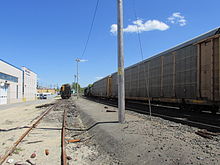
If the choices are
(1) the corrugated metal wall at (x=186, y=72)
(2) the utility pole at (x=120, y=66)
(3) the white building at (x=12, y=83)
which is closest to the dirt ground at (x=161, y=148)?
(2) the utility pole at (x=120, y=66)

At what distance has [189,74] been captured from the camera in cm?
1046

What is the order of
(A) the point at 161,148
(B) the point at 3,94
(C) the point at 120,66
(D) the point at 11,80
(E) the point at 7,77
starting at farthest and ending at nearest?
(D) the point at 11,80
(E) the point at 7,77
(B) the point at 3,94
(C) the point at 120,66
(A) the point at 161,148

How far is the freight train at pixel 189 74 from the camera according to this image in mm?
8750

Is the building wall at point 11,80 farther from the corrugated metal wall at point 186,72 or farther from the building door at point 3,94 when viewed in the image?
the corrugated metal wall at point 186,72

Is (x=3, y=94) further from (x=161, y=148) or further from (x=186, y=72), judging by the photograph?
(x=161, y=148)

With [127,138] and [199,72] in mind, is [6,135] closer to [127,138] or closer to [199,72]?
[127,138]

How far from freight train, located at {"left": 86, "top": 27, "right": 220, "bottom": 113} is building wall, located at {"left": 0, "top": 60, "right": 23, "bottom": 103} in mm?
27187

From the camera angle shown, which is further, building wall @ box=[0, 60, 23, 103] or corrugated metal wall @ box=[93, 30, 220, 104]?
building wall @ box=[0, 60, 23, 103]

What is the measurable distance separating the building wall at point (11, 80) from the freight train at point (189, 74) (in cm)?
2719

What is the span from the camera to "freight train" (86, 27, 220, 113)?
28.7 ft

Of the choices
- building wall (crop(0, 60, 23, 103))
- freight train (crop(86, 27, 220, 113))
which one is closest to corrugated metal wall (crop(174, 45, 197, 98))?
freight train (crop(86, 27, 220, 113))

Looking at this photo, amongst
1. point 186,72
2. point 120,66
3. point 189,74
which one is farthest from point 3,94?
point 189,74

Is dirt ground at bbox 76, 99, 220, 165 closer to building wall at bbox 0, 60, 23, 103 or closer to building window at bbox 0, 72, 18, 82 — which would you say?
building wall at bbox 0, 60, 23, 103

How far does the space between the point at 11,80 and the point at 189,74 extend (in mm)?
35960
